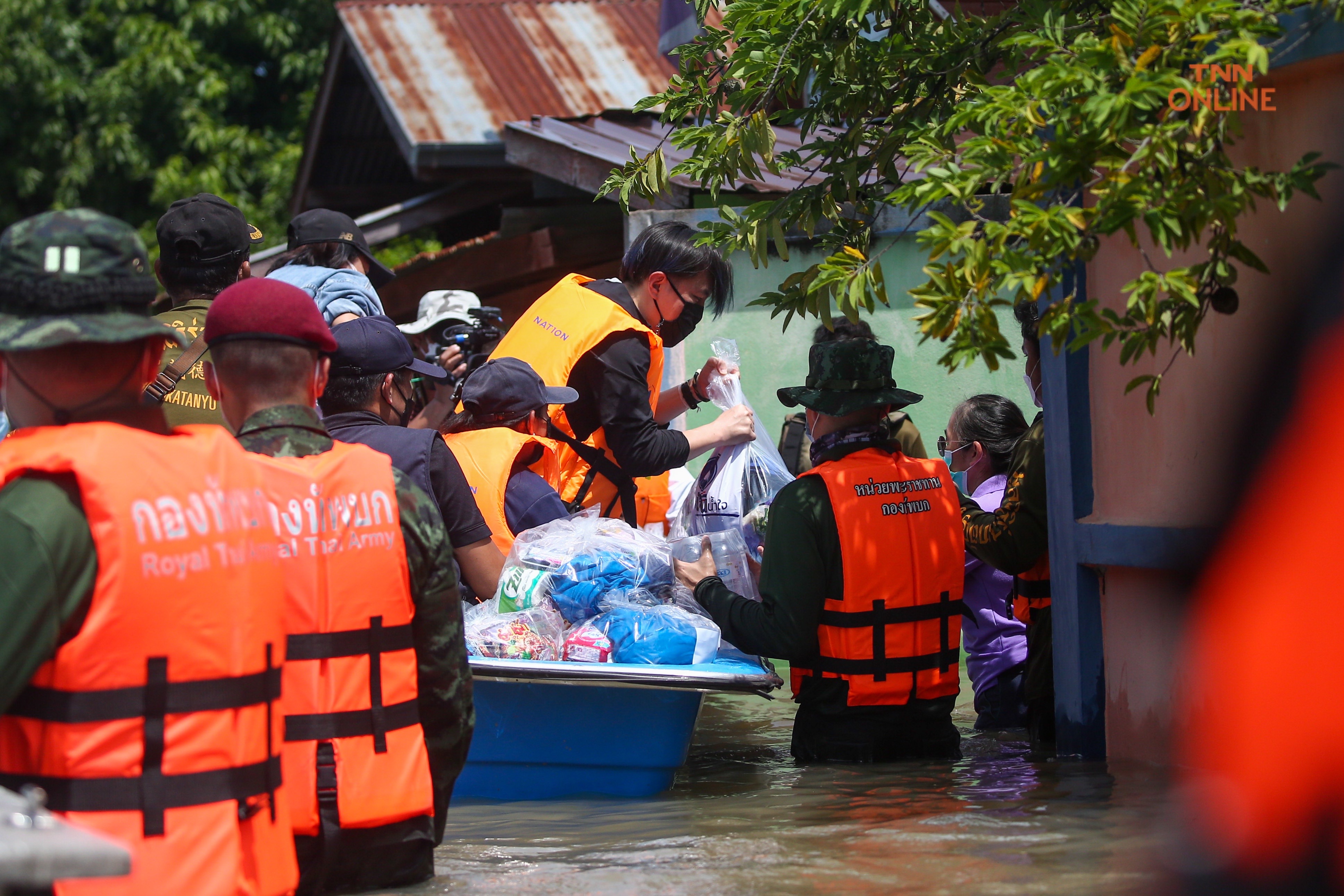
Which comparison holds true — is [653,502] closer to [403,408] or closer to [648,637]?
[403,408]

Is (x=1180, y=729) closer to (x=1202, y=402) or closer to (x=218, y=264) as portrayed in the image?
(x=1202, y=402)

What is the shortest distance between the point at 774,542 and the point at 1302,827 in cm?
168

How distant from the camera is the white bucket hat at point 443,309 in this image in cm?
695

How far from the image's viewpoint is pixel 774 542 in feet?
14.5

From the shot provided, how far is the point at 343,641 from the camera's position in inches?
108

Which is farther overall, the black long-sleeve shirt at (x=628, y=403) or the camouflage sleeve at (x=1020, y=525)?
the black long-sleeve shirt at (x=628, y=403)

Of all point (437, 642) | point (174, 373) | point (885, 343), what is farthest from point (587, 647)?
point (885, 343)

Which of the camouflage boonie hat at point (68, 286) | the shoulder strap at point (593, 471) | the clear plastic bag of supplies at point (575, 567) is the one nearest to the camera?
the camouflage boonie hat at point (68, 286)

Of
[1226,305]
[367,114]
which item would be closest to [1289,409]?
[1226,305]

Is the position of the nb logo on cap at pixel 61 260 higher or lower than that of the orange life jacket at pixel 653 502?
higher

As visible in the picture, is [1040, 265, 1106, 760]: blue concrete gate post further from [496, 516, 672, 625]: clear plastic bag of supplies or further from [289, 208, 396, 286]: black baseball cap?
[289, 208, 396, 286]: black baseball cap

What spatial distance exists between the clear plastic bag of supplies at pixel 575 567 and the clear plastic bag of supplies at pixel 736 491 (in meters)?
0.51

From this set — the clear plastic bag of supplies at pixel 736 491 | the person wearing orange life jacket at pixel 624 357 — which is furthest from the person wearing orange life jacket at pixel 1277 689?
the person wearing orange life jacket at pixel 624 357

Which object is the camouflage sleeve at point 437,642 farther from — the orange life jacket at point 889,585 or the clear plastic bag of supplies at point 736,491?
the clear plastic bag of supplies at point 736,491
